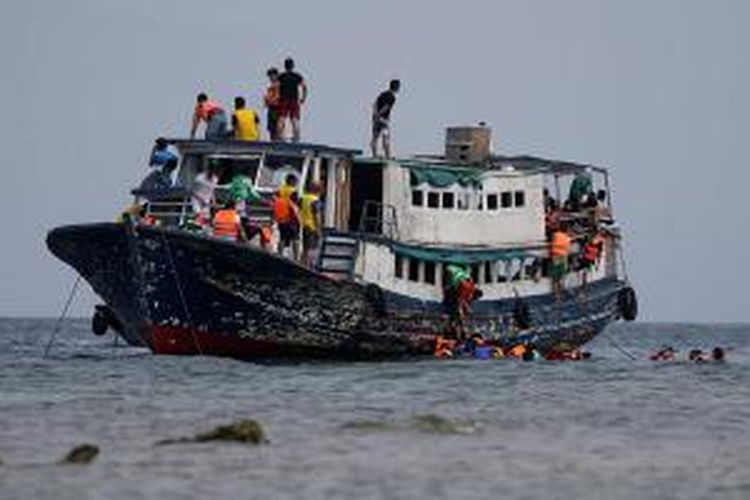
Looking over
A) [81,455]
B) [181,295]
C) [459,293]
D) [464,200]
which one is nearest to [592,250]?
[464,200]

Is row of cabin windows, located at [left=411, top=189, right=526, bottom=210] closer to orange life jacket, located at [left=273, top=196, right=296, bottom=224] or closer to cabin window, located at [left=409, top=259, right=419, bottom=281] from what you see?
cabin window, located at [left=409, top=259, right=419, bottom=281]

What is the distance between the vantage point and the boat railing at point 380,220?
39.1m

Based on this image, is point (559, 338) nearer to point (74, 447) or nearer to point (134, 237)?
point (134, 237)

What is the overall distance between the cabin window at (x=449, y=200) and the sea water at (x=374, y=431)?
4125 millimetres

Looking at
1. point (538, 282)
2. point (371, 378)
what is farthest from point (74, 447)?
point (538, 282)

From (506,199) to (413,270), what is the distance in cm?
341

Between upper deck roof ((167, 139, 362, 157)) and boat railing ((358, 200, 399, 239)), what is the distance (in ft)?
4.35

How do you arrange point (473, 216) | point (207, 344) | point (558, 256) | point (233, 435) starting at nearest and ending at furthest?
point (233, 435) → point (207, 344) → point (473, 216) → point (558, 256)

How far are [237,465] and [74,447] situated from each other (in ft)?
7.11

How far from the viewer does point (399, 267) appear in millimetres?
39281

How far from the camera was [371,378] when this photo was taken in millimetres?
34000

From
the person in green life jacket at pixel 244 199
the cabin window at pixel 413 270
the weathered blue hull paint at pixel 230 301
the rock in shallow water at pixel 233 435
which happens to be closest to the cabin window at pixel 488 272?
the weathered blue hull paint at pixel 230 301

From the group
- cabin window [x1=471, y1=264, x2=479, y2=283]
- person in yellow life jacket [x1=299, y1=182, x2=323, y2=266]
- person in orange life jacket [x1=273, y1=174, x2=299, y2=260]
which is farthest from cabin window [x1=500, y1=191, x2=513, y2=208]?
person in orange life jacket [x1=273, y1=174, x2=299, y2=260]

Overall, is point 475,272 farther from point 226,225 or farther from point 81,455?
point 81,455
